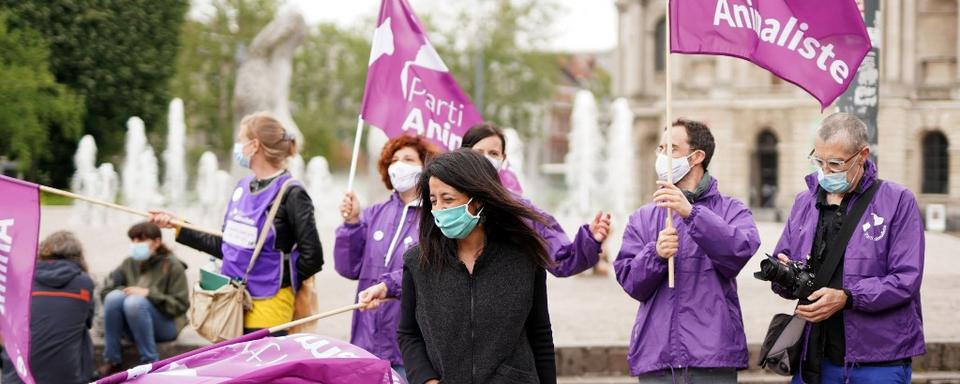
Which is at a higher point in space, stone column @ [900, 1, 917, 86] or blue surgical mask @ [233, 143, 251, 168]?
stone column @ [900, 1, 917, 86]

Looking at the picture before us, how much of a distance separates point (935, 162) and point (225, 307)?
62644mm

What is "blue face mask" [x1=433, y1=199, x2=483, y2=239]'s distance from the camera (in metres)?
4.99

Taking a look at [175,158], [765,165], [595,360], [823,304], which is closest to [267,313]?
[823,304]

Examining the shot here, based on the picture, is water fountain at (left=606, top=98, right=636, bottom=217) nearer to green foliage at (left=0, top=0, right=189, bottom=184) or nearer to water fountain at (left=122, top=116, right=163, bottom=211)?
water fountain at (left=122, top=116, right=163, bottom=211)

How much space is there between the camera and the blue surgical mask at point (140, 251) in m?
10.1

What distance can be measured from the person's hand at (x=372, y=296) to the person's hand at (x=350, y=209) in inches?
30.0

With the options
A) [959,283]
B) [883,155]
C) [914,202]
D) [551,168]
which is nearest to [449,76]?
[914,202]

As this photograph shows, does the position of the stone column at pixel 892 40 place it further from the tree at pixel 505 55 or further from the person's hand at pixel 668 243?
the person's hand at pixel 668 243

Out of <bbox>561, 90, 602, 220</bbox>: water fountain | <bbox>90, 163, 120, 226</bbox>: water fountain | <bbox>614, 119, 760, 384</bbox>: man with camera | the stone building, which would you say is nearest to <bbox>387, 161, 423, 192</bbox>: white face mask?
<bbox>614, 119, 760, 384</bbox>: man with camera

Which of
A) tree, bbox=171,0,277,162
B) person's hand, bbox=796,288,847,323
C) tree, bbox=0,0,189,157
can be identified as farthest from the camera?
tree, bbox=171,0,277,162

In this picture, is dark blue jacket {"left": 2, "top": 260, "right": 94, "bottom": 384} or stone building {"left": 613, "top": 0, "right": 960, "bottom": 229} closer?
dark blue jacket {"left": 2, "top": 260, "right": 94, "bottom": 384}

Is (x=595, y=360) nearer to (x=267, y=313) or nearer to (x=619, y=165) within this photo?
(x=267, y=313)

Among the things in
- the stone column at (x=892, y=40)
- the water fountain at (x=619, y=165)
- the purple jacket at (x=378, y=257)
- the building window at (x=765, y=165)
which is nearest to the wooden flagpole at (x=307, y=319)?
the purple jacket at (x=378, y=257)

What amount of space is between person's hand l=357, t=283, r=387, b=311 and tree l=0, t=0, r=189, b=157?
97.9ft
